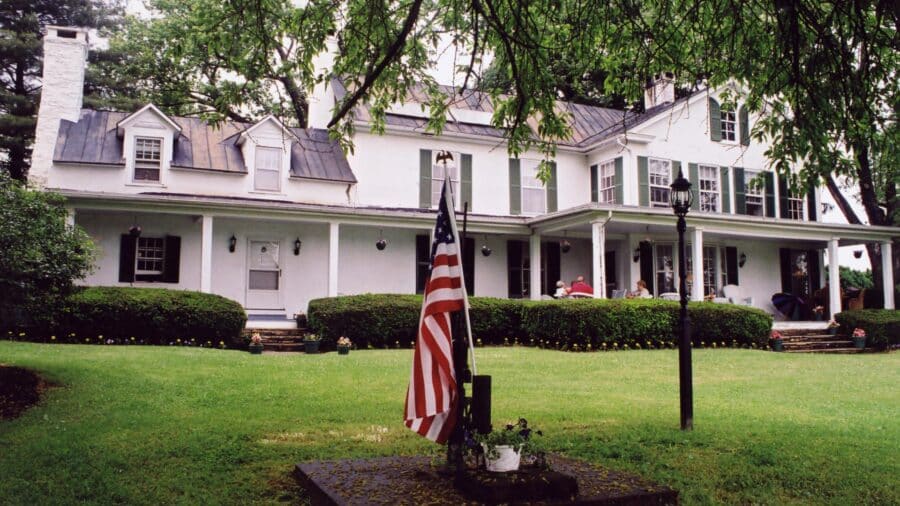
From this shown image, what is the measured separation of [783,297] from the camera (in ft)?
74.9

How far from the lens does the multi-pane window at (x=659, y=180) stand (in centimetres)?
2133

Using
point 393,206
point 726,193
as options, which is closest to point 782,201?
point 726,193

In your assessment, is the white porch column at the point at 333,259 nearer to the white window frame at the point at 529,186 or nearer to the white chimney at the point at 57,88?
the white window frame at the point at 529,186

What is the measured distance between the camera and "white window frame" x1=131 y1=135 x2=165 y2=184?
17.9 meters

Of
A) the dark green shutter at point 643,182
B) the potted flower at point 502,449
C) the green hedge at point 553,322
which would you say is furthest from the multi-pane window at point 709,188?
the potted flower at point 502,449

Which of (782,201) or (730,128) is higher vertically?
(730,128)

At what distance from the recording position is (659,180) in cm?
2153

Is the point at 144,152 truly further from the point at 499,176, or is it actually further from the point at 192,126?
the point at 499,176

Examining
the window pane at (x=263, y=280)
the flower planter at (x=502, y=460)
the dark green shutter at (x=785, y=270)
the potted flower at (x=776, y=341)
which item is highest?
the dark green shutter at (x=785, y=270)

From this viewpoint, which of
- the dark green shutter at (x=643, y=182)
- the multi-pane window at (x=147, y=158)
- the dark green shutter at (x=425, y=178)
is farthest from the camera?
the dark green shutter at (x=643, y=182)

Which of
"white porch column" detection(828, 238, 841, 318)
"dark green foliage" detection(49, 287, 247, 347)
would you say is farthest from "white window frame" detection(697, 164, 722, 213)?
"dark green foliage" detection(49, 287, 247, 347)

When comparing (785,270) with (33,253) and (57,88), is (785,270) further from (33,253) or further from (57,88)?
(57,88)

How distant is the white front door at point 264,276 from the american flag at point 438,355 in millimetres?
14835

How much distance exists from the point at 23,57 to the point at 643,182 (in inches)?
988
